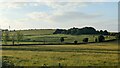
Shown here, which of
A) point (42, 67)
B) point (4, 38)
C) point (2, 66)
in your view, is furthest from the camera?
point (4, 38)

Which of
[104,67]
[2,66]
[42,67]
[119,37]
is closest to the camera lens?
[2,66]

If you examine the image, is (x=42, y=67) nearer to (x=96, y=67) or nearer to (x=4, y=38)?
(x=96, y=67)

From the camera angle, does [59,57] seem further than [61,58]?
Yes

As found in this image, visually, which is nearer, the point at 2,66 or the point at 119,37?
the point at 2,66

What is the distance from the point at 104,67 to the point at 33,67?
8297mm

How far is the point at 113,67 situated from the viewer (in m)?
31.5

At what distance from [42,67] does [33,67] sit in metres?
1.03

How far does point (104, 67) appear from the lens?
105 ft

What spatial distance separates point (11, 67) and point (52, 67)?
14.9ft

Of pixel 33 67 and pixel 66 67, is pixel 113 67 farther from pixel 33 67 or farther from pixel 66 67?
pixel 33 67

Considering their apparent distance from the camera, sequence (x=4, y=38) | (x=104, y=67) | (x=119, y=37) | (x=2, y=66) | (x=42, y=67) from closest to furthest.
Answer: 1. (x=2, y=66)
2. (x=42, y=67)
3. (x=104, y=67)
4. (x=4, y=38)
5. (x=119, y=37)

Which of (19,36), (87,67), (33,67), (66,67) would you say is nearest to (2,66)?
(33,67)

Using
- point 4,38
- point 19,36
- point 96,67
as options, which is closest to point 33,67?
point 96,67

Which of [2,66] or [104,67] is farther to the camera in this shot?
[104,67]
